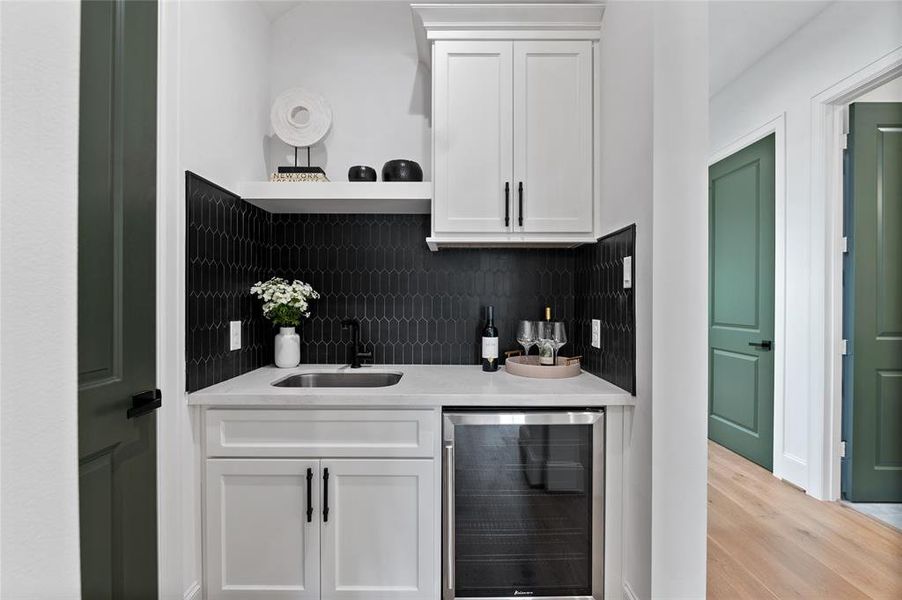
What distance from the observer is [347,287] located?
240 cm

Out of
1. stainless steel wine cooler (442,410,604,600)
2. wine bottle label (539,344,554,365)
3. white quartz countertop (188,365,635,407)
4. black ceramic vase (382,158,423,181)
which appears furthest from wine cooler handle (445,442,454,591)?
black ceramic vase (382,158,423,181)

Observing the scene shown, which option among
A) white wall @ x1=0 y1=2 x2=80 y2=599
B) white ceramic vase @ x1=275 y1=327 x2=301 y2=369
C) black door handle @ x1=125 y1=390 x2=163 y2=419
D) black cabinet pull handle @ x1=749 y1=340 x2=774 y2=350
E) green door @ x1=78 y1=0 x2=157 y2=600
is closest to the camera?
white wall @ x1=0 y1=2 x2=80 y2=599

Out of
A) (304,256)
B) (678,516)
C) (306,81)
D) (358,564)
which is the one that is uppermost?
(306,81)

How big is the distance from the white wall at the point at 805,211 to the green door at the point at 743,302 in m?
0.17

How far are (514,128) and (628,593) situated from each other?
1.92 m

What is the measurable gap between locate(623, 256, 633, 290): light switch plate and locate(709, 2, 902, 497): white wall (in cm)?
183

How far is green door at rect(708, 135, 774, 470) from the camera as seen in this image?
304 cm

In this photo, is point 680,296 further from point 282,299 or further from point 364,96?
point 364,96

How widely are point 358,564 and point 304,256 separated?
1510mm

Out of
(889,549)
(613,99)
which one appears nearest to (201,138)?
(613,99)

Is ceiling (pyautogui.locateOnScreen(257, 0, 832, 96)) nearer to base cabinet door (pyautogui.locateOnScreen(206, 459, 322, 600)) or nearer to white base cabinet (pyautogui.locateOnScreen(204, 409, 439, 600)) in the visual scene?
white base cabinet (pyautogui.locateOnScreen(204, 409, 439, 600))

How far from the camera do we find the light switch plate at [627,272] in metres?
1.62

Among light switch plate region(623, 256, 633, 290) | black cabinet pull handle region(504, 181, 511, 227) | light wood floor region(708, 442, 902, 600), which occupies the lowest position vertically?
light wood floor region(708, 442, 902, 600)

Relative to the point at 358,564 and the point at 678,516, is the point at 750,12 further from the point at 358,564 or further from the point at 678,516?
the point at 358,564
